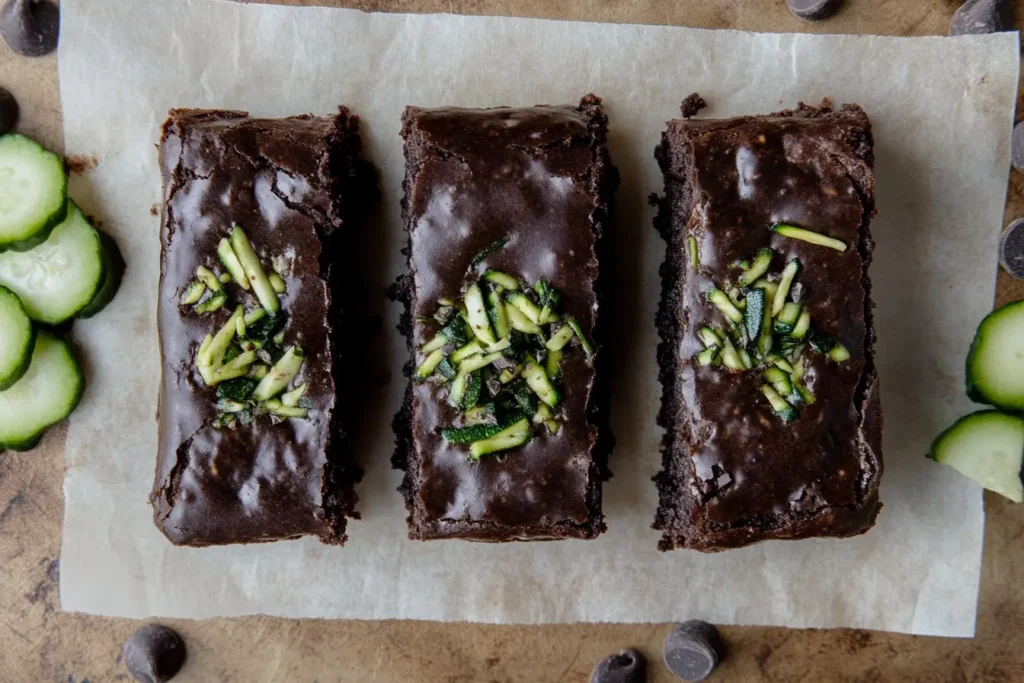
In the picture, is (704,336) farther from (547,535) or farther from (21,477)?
(21,477)

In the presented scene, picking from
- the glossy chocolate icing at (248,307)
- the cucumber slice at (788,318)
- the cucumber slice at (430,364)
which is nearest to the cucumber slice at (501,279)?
the cucumber slice at (430,364)

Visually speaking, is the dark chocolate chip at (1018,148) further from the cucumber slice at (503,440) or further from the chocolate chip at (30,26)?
the chocolate chip at (30,26)

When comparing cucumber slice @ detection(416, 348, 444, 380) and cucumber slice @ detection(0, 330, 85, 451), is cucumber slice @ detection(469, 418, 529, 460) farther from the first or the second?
cucumber slice @ detection(0, 330, 85, 451)

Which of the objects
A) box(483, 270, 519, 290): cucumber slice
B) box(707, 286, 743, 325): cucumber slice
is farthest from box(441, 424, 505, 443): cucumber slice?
box(707, 286, 743, 325): cucumber slice

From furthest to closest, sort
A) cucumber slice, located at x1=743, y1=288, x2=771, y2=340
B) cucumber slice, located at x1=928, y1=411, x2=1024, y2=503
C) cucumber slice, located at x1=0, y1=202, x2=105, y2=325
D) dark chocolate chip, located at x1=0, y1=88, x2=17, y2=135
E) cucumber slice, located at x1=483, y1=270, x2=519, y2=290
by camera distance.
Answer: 1. dark chocolate chip, located at x1=0, y1=88, x2=17, y2=135
2. cucumber slice, located at x1=0, y1=202, x2=105, y2=325
3. cucumber slice, located at x1=928, y1=411, x2=1024, y2=503
4. cucumber slice, located at x1=483, y1=270, x2=519, y2=290
5. cucumber slice, located at x1=743, y1=288, x2=771, y2=340

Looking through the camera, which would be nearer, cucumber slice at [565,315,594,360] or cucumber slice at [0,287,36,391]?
cucumber slice at [565,315,594,360]

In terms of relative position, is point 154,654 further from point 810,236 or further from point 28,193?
point 810,236
